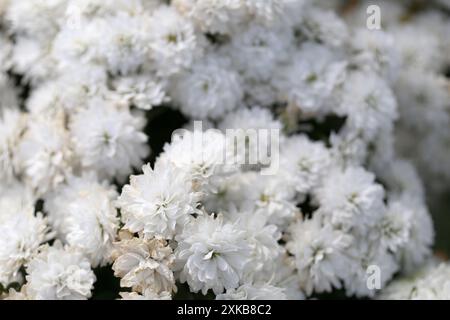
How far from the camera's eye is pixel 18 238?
1.35 m

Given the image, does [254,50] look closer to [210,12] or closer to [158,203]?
[210,12]

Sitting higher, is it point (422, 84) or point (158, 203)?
point (422, 84)

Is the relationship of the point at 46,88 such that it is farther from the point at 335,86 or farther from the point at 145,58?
the point at 335,86

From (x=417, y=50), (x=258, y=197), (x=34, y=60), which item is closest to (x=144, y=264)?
(x=258, y=197)

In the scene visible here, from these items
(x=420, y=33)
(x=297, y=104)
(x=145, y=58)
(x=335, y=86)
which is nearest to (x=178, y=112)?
(x=145, y=58)

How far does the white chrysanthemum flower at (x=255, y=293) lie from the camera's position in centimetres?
126

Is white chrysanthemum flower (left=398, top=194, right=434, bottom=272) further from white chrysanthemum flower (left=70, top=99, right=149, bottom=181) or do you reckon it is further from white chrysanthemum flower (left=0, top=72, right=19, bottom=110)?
white chrysanthemum flower (left=0, top=72, right=19, bottom=110)

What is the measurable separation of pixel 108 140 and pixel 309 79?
0.54 meters

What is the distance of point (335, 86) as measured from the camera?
1692 mm

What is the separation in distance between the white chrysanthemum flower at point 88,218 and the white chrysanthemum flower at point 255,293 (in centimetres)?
25

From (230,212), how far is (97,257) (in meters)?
0.30

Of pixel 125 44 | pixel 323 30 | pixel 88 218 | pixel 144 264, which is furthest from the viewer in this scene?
pixel 323 30

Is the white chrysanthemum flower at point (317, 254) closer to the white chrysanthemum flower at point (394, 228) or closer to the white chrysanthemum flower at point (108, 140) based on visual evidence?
the white chrysanthemum flower at point (394, 228)

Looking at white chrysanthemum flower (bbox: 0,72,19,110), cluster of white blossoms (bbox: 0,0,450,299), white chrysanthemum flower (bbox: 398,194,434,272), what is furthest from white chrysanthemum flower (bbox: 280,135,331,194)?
white chrysanthemum flower (bbox: 0,72,19,110)
